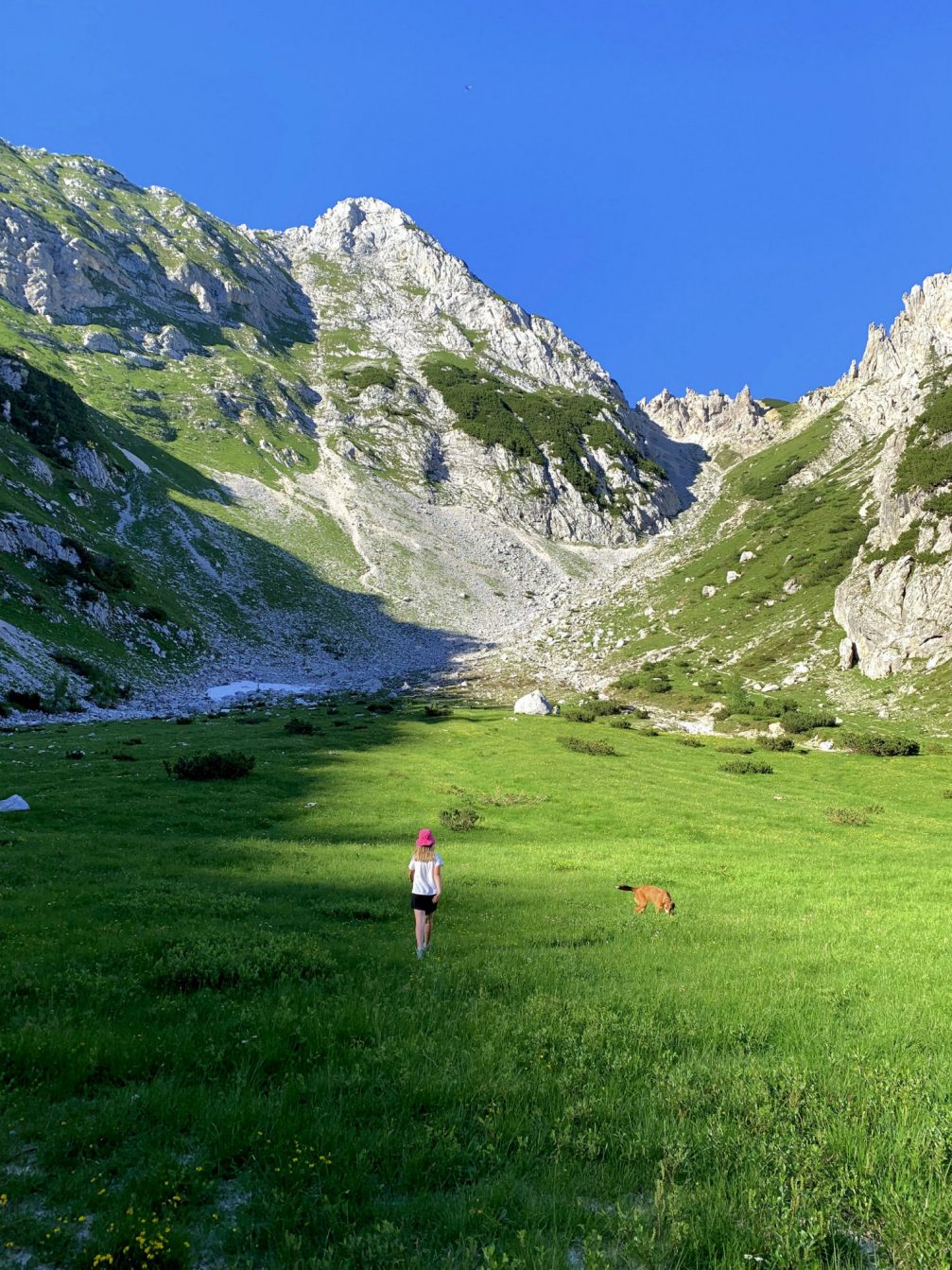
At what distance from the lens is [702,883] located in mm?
18953

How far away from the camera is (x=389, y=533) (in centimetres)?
13462

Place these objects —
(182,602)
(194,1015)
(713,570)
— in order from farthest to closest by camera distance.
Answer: (713,570)
(182,602)
(194,1015)

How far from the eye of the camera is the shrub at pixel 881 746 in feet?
134

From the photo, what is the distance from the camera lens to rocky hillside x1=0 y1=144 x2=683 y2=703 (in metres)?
68.8


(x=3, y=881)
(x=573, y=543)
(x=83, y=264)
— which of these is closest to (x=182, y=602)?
(x=3, y=881)

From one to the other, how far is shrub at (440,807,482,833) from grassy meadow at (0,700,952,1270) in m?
7.36

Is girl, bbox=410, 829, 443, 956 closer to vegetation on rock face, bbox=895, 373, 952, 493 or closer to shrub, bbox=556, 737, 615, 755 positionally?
shrub, bbox=556, 737, 615, 755

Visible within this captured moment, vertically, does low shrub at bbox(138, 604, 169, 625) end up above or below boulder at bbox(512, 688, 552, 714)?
above

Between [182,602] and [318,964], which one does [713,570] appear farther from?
[318,964]

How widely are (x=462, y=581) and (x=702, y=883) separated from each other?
11031 centimetres

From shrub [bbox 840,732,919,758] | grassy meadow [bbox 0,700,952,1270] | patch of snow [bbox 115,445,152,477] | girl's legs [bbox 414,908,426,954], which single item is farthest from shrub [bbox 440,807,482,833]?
patch of snow [bbox 115,445,152,477]

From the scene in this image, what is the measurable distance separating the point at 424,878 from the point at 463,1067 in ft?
18.7

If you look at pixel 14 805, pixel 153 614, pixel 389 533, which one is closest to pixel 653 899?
pixel 14 805

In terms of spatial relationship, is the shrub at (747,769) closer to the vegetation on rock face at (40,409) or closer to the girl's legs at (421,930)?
the girl's legs at (421,930)
